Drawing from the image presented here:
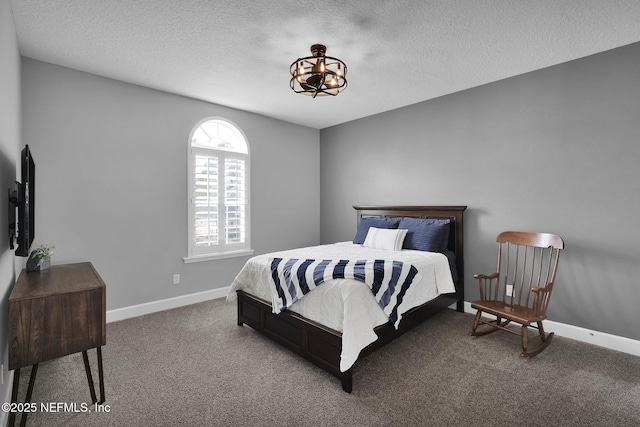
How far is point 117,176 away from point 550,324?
16.0 feet

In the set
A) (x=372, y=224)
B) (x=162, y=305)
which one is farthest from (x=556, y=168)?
(x=162, y=305)

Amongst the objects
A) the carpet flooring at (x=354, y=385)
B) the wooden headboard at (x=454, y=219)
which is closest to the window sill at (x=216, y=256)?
the carpet flooring at (x=354, y=385)

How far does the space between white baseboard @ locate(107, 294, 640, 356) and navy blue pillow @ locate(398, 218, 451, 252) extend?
2.81ft

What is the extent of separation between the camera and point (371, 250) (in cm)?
363

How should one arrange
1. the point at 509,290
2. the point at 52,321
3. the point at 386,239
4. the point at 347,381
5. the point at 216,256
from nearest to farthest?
the point at 52,321 → the point at 347,381 → the point at 509,290 → the point at 386,239 → the point at 216,256

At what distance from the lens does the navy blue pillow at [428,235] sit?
Answer: 138 inches

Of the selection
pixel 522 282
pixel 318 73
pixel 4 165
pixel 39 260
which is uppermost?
pixel 318 73

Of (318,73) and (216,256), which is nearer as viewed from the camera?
(318,73)

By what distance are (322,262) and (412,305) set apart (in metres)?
0.95

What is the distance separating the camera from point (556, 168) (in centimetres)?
299

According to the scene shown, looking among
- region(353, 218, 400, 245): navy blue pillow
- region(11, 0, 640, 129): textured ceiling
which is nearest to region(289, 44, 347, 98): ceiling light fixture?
region(11, 0, 640, 129): textured ceiling

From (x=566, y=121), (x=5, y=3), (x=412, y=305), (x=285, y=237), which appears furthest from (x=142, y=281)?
(x=566, y=121)

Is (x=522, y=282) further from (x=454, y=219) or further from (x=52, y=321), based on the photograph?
(x=52, y=321)

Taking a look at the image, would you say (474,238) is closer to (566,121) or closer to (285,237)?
(566,121)
